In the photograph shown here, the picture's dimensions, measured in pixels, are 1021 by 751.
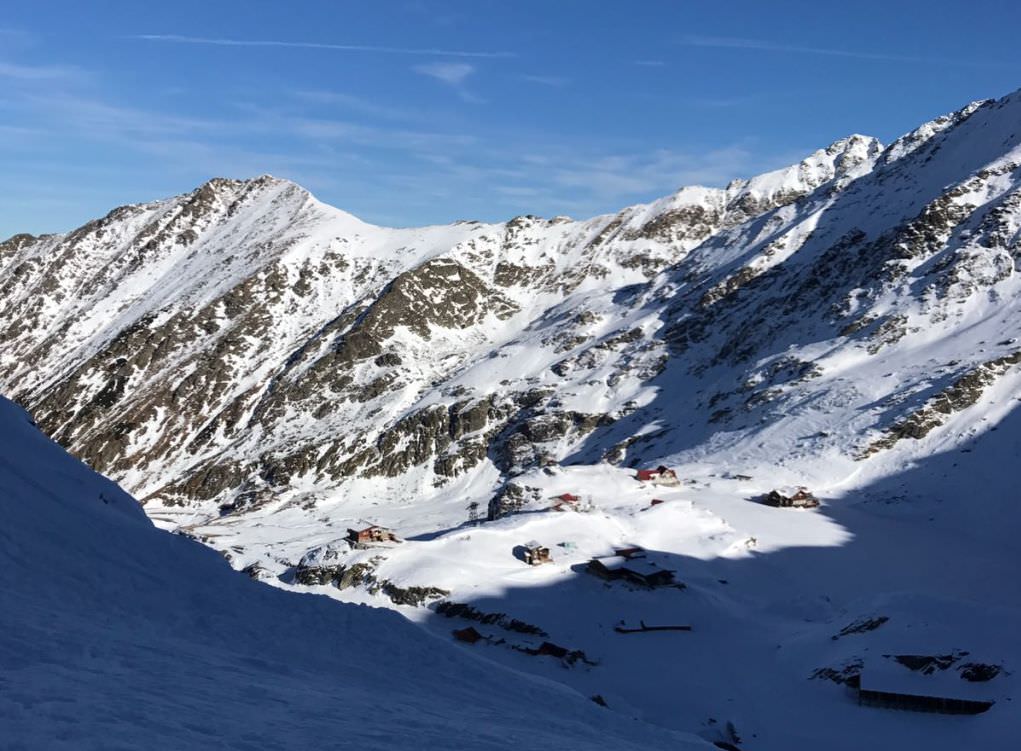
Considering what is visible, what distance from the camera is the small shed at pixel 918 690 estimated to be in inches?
1281

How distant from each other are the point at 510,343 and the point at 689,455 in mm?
62399

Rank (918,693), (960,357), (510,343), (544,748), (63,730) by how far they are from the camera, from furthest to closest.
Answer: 1. (510,343)
2. (960,357)
3. (918,693)
4. (544,748)
5. (63,730)

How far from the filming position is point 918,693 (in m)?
33.9

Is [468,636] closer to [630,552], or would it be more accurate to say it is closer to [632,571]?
[632,571]

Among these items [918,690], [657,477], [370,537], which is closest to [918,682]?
[918,690]

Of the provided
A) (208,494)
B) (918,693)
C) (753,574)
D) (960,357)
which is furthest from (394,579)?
(208,494)

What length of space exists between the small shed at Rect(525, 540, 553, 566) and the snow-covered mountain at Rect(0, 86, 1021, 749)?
1.08 m

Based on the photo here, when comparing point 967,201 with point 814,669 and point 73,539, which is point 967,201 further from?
point 73,539

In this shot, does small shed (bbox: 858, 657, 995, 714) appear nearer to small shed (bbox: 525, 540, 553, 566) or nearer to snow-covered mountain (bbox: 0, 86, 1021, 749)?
snow-covered mountain (bbox: 0, 86, 1021, 749)

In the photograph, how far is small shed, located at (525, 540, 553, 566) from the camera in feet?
185

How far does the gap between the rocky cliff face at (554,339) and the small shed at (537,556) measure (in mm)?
34246

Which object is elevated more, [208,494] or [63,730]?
[208,494]

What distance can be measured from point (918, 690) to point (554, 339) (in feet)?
361

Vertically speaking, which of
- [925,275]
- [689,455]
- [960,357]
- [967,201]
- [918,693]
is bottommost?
[918,693]
